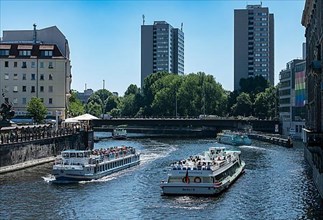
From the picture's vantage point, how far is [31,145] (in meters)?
87.2

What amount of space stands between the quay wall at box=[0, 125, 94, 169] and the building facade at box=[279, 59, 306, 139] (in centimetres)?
6042

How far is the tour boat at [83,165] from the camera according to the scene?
70.8 m

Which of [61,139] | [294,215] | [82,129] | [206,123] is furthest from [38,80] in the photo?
[294,215]

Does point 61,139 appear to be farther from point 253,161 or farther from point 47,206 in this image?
point 47,206

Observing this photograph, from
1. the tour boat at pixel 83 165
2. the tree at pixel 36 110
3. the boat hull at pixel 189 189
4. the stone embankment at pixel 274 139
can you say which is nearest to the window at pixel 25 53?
the tree at pixel 36 110

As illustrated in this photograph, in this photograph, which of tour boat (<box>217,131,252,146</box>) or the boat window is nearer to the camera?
the boat window

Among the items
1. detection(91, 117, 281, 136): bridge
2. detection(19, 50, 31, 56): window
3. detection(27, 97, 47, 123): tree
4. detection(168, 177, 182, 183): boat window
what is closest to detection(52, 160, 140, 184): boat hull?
detection(168, 177, 182, 183): boat window

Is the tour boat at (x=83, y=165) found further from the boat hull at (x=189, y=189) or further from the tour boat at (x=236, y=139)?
the tour boat at (x=236, y=139)

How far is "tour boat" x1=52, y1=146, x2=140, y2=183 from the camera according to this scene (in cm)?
7075

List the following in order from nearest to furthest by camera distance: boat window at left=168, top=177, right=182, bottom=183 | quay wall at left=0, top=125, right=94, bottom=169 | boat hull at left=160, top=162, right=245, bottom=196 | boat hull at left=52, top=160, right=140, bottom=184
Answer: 1. boat hull at left=160, top=162, right=245, bottom=196
2. boat window at left=168, top=177, right=182, bottom=183
3. boat hull at left=52, top=160, right=140, bottom=184
4. quay wall at left=0, top=125, right=94, bottom=169

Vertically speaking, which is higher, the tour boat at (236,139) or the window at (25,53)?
the window at (25,53)

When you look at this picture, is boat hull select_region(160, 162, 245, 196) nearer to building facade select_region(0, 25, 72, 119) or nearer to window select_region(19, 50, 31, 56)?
building facade select_region(0, 25, 72, 119)

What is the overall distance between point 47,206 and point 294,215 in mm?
21568

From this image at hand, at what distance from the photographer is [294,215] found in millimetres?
51000
